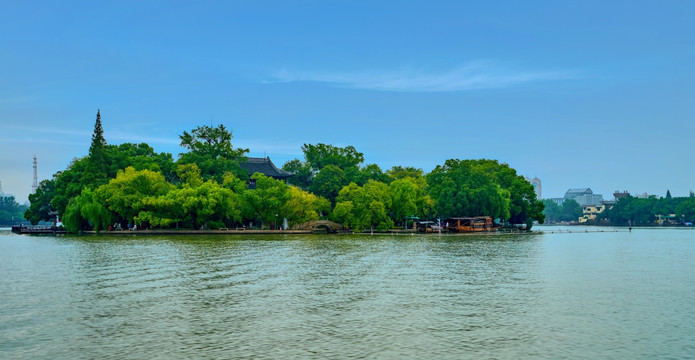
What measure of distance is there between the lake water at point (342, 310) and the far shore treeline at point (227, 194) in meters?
37.9

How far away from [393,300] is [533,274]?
11.0 m

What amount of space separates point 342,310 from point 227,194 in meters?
56.2

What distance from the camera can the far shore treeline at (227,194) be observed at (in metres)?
69.8

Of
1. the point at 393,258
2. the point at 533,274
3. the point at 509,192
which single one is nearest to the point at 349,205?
the point at 509,192

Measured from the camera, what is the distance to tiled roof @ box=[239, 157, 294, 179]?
9056 cm

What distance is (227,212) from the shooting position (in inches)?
2862

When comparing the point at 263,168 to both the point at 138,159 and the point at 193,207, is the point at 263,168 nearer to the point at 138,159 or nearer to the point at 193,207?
the point at 138,159

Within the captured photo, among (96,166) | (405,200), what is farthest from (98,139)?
(405,200)

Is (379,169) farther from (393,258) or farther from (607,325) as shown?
(607,325)

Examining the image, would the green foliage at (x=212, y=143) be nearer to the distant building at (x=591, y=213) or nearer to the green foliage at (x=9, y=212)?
the green foliage at (x=9, y=212)

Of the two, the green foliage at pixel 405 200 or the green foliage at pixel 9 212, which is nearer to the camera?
the green foliage at pixel 405 200

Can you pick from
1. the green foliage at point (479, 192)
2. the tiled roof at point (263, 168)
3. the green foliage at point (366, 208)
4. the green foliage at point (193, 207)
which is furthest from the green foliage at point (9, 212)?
the green foliage at point (479, 192)

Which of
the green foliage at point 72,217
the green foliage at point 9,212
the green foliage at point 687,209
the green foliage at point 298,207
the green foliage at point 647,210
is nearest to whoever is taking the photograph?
the green foliage at point 72,217

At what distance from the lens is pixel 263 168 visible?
92562mm
